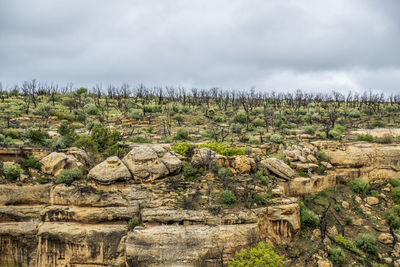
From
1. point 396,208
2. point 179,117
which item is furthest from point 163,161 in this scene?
point 179,117

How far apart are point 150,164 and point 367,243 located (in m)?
20.1

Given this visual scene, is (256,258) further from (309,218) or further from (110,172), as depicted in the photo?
(110,172)

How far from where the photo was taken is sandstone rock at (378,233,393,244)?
72.4 ft

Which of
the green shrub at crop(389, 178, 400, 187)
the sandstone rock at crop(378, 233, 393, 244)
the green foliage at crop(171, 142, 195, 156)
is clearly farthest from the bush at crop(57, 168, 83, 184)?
the green shrub at crop(389, 178, 400, 187)

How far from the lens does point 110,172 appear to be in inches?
893

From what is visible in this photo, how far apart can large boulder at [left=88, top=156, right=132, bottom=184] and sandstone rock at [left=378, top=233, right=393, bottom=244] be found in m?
23.0

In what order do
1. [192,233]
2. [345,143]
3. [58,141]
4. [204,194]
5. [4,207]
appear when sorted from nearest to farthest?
[192,233] → [4,207] → [204,194] → [58,141] → [345,143]

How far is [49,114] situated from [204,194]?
40.4m

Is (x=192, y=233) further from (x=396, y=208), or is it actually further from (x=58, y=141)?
(x=396, y=208)

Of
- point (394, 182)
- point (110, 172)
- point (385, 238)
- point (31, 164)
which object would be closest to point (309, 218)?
point (385, 238)

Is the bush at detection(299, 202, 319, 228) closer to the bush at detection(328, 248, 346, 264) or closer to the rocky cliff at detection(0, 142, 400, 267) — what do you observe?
the rocky cliff at detection(0, 142, 400, 267)

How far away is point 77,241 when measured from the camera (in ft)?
64.9

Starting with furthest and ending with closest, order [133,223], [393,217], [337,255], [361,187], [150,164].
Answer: [361,187], [150,164], [393,217], [133,223], [337,255]

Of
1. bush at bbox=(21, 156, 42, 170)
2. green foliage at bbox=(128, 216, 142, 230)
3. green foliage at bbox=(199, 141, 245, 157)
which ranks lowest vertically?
green foliage at bbox=(128, 216, 142, 230)
